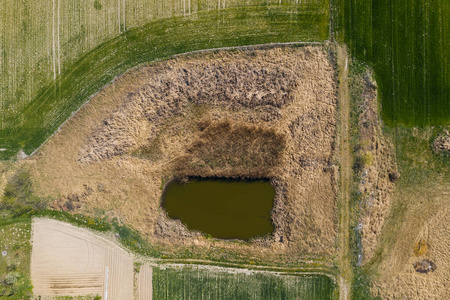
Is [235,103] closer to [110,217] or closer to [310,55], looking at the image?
[310,55]

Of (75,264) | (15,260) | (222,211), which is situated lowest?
(75,264)

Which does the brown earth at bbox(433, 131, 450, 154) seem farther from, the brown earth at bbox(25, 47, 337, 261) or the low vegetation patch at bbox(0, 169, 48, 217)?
the low vegetation patch at bbox(0, 169, 48, 217)

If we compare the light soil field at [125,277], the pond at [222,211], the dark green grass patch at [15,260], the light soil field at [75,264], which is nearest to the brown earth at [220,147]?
the pond at [222,211]

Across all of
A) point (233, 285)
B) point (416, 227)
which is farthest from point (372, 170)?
point (233, 285)

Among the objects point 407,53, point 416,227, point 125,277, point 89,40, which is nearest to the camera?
point 416,227

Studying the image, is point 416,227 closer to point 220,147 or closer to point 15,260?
point 220,147

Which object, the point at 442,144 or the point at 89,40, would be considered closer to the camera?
the point at 442,144

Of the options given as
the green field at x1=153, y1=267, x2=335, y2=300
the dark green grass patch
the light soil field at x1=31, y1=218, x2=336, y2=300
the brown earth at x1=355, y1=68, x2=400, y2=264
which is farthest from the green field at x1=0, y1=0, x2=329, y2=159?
the green field at x1=153, y1=267, x2=335, y2=300
